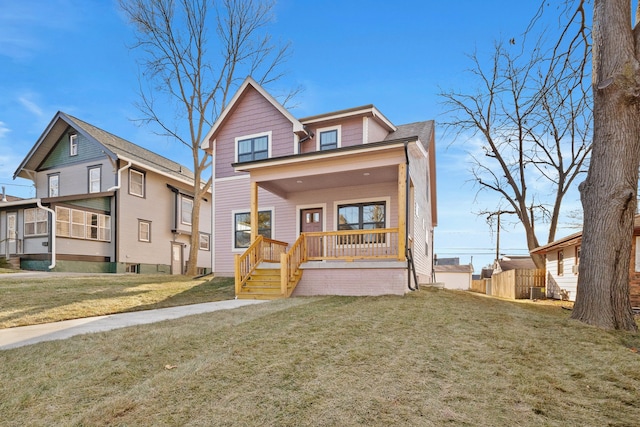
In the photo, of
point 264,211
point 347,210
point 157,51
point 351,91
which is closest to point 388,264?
point 347,210

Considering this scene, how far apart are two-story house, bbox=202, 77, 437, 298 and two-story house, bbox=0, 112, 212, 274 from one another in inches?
275

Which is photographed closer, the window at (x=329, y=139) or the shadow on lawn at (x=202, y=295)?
the shadow on lawn at (x=202, y=295)

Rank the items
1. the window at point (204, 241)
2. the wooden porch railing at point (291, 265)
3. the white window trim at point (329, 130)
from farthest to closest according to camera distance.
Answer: the window at point (204, 241), the white window trim at point (329, 130), the wooden porch railing at point (291, 265)

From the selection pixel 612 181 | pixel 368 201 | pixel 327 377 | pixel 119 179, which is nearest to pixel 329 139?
pixel 368 201

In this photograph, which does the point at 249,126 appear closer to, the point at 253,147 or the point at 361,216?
the point at 253,147

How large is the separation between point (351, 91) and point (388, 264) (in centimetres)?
965

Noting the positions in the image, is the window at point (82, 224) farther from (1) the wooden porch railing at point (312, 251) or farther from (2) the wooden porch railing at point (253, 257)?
(1) the wooden porch railing at point (312, 251)

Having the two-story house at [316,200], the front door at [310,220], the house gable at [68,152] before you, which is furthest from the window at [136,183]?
the front door at [310,220]

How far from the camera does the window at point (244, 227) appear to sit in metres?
13.5

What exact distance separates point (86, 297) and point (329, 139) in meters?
9.22

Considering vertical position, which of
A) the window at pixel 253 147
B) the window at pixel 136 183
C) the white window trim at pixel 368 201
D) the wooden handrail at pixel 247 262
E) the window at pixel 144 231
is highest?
the window at pixel 253 147

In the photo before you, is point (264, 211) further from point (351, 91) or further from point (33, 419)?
point (33, 419)

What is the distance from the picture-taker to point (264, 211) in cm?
1357

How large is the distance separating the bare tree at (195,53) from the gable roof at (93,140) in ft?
7.39
